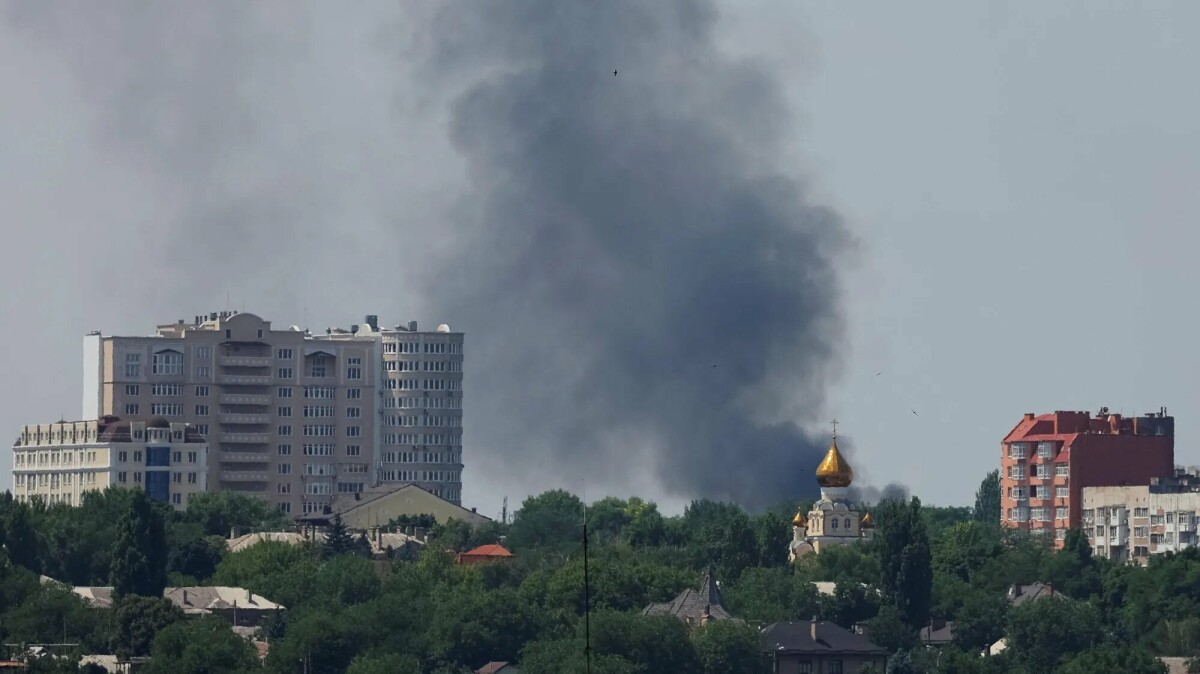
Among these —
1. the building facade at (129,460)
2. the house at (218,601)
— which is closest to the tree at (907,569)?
the house at (218,601)

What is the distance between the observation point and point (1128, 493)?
561 ft

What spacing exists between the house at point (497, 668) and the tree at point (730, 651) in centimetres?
593

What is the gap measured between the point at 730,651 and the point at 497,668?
751cm

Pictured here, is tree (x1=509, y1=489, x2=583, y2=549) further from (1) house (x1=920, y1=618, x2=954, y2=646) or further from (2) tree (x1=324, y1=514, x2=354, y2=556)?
(1) house (x1=920, y1=618, x2=954, y2=646)

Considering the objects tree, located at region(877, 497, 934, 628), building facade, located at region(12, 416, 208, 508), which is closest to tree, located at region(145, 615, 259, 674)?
tree, located at region(877, 497, 934, 628)

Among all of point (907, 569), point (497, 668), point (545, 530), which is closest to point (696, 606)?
point (907, 569)

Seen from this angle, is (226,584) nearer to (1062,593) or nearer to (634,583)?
(634,583)

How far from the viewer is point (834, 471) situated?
529ft

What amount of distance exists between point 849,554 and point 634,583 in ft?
46.8

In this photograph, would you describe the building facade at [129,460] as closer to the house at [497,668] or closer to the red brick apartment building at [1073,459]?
the red brick apartment building at [1073,459]

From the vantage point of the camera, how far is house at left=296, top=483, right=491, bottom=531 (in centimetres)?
19075

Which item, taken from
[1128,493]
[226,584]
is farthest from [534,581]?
[1128,493]

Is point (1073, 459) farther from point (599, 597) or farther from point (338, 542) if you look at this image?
point (599, 597)

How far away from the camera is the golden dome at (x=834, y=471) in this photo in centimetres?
16050
